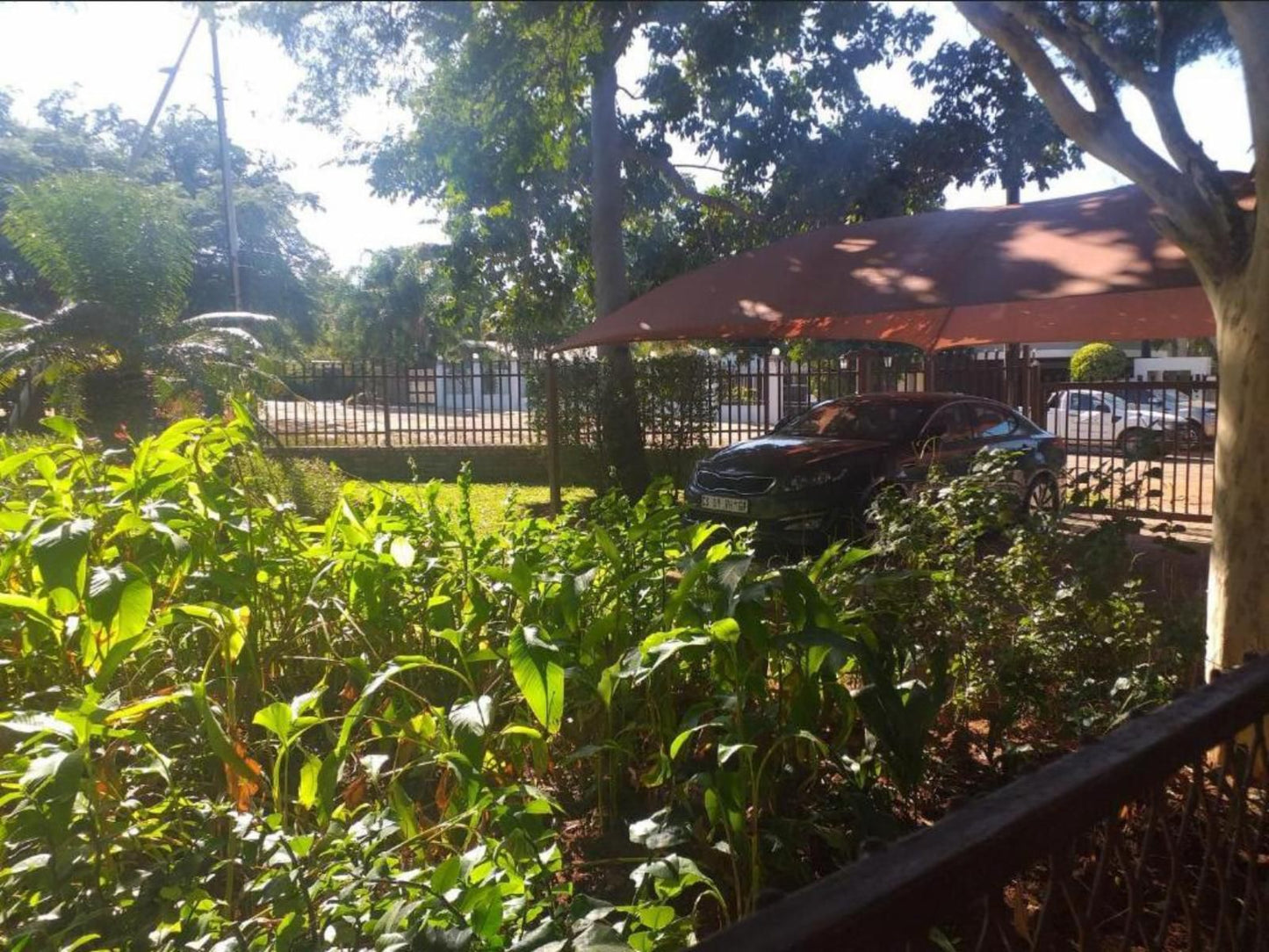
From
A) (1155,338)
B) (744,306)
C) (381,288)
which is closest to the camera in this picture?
(744,306)

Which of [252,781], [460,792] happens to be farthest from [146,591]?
[460,792]

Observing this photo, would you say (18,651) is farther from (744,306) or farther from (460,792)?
(744,306)

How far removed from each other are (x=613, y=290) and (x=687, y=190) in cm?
155

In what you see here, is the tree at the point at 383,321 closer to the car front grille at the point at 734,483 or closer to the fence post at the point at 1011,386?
the fence post at the point at 1011,386

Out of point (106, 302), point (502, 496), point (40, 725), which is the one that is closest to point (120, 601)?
point (40, 725)

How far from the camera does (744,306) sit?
6.91 m

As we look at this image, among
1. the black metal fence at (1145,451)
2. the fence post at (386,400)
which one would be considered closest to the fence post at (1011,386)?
the black metal fence at (1145,451)

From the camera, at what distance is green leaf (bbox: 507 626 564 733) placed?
2213mm

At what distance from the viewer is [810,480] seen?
8047mm

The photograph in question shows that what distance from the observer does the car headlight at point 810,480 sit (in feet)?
26.3

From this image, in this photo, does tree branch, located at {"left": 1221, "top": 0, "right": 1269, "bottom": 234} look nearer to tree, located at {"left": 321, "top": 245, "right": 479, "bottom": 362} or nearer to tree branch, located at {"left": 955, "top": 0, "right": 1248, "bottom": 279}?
tree branch, located at {"left": 955, "top": 0, "right": 1248, "bottom": 279}

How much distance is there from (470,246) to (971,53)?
9.32 m

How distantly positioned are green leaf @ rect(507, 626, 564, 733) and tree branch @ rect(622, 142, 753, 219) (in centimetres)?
864

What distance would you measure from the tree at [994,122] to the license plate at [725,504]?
9.86 ft
